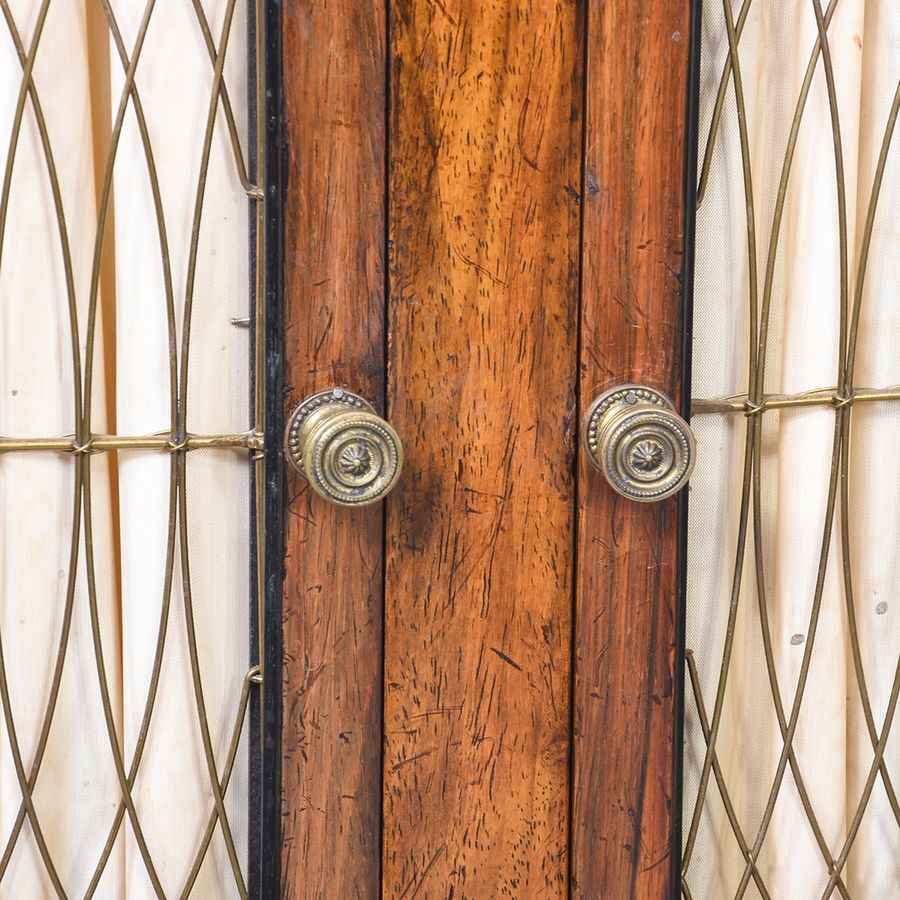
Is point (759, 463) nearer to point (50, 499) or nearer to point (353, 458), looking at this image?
point (353, 458)

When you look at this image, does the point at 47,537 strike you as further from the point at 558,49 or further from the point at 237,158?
the point at 558,49

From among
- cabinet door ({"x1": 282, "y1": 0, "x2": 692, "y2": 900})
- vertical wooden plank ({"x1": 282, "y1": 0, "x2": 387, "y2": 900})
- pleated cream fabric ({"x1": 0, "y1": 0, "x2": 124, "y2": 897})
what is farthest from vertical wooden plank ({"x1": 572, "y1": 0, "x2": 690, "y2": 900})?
pleated cream fabric ({"x1": 0, "y1": 0, "x2": 124, "y2": 897})

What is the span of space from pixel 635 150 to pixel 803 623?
0.36 metres

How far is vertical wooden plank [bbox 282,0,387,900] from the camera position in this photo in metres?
0.57

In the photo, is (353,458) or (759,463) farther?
(759,463)

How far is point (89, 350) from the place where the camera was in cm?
61

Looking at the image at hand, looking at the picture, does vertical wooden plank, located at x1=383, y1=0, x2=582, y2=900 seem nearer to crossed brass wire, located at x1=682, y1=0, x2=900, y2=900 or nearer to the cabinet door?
the cabinet door

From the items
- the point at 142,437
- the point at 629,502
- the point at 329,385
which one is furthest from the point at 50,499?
the point at 629,502

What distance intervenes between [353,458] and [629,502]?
7.3 inches

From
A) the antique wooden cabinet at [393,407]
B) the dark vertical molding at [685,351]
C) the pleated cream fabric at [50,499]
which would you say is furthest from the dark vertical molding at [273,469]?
the dark vertical molding at [685,351]

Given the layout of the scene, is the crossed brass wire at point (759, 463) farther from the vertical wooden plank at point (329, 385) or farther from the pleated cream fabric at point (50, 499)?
the pleated cream fabric at point (50, 499)

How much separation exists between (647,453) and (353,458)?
0.18 m

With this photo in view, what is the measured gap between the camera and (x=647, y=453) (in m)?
0.59

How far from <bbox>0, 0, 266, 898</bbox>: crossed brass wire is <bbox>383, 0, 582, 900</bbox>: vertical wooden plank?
0.32ft
